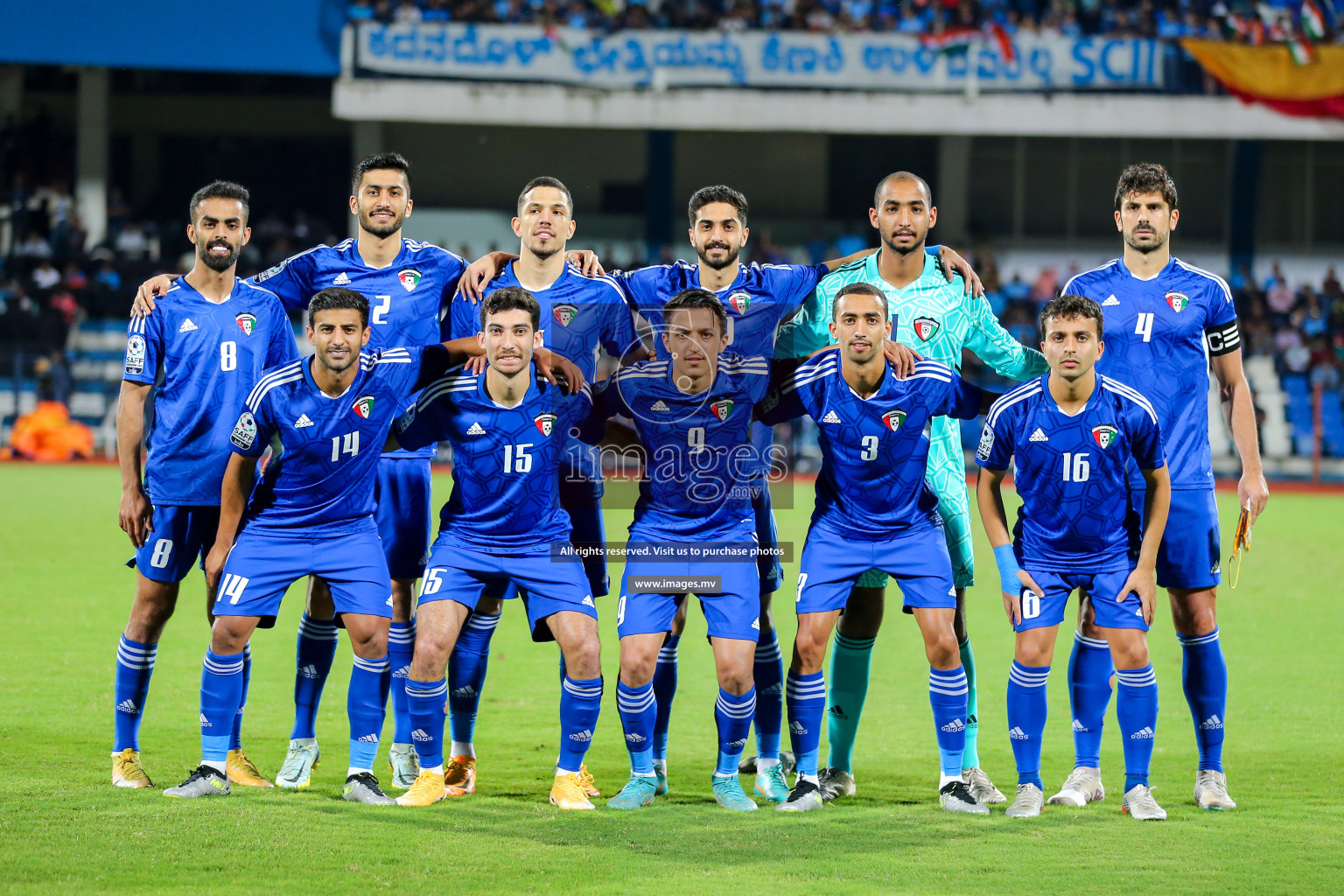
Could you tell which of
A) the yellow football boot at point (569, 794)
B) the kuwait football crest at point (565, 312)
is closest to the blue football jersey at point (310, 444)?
the kuwait football crest at point (565, 312)

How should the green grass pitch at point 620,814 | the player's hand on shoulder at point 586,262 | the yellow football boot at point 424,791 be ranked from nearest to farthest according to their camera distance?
the green grass pitch at point 620,814
the yellow football boot at point 424,791
the player's hand on shoulder at point 586,262

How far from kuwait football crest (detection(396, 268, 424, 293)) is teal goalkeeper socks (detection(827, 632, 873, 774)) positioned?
2390 mm

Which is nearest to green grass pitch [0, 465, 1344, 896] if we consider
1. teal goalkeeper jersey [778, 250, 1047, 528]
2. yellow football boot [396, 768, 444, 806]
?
yellow football boot [396, 768, 444, 806]

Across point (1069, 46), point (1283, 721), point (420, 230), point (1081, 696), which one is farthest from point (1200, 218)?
point (1081, 696)

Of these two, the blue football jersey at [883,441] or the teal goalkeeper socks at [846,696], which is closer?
the blue football jersey at [883,441]

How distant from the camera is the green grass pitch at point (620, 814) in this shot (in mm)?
4543

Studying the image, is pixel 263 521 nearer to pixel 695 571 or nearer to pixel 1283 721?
pixel 695 571

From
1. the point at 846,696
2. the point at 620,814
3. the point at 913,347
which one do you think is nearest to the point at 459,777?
the point at 620,814

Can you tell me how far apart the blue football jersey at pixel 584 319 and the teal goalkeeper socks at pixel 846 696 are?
1299 millimetres

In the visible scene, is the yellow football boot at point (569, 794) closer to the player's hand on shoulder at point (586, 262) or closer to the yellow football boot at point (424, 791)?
the yellow football boot at point (424, 791)

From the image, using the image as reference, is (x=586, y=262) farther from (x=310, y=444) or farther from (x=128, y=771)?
(x=128, y=771)

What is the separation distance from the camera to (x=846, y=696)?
5906 millimetres

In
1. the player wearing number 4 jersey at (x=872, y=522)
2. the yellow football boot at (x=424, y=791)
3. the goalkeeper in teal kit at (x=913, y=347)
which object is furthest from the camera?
the goalkeeper in teal kit at (x=913, y=347)

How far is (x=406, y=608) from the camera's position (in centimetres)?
617
